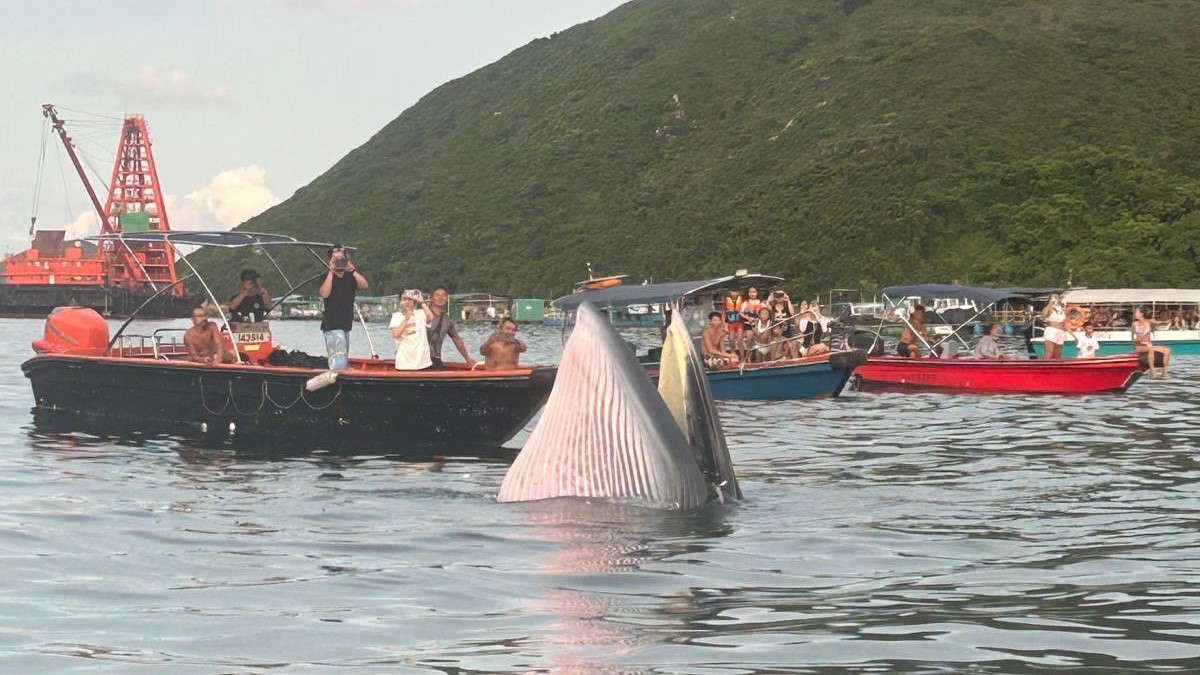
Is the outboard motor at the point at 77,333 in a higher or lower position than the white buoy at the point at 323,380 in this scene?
higher

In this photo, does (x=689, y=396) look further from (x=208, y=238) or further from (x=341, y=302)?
(x=208, y=238)

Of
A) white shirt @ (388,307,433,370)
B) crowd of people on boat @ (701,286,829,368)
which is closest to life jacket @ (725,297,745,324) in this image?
crowd of people on boat @ (701,286,829,368)

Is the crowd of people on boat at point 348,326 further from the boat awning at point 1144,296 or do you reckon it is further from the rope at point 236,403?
the boat awning at point 1144,296

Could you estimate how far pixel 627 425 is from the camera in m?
9.53

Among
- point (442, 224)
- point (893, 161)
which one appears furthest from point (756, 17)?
point (893, 161)

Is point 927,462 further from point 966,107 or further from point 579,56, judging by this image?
point 579,56

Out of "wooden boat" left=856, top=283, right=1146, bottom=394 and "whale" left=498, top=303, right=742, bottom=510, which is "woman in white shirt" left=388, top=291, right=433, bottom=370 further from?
"wooden boat" left=856, top=283, right=1146, bottom=394

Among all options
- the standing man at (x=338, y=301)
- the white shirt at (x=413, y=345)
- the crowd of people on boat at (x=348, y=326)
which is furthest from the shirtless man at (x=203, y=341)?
the white shirt at (x=413, y=345)

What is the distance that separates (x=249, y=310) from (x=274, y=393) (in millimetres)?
2540

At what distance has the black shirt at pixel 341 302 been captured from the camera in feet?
60.3

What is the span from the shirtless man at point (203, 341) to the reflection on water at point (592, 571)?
131 inches

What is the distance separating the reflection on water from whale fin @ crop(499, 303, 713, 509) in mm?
266

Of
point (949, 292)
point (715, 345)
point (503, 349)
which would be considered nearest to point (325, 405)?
point (503, 349)

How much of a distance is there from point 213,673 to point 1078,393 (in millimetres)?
24367
